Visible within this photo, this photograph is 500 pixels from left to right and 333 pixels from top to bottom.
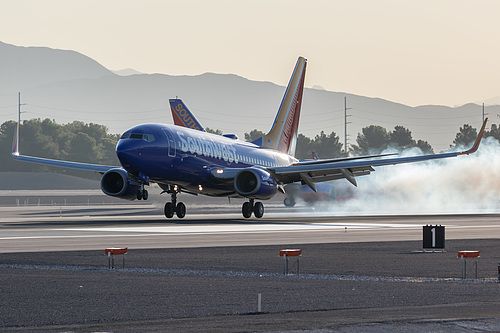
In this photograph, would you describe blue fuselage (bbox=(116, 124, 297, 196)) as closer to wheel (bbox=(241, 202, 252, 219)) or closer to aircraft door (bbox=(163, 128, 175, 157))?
aircraft door (bbox=(163, 128, 175, 157))

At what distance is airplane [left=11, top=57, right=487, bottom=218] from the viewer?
48219 millimetres

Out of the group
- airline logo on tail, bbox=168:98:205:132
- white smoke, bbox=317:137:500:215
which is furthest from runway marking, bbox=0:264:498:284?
white smoke, bbox=317:137:500:215

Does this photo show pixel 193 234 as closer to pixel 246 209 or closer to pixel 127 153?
pixel 127 153

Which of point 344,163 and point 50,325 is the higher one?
point 344,163

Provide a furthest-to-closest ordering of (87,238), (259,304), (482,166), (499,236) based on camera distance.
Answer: (482,166), (499,236), (87,238), (259,304)

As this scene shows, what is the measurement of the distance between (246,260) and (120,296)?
29.6ft

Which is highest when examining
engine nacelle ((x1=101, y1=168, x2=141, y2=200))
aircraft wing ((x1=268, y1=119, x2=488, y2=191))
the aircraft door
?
the aircraft door

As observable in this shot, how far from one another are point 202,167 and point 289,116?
58.1ft

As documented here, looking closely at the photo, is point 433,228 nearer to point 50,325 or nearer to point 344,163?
point 50,325

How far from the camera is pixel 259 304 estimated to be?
16000mm

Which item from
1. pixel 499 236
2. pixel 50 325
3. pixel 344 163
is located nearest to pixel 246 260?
pixel 50 325

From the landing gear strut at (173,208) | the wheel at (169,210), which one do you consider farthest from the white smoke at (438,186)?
the wheel at (169,210)

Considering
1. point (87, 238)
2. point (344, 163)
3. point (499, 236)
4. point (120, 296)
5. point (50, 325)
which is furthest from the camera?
point (344, 163)

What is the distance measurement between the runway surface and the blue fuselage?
412 inches
